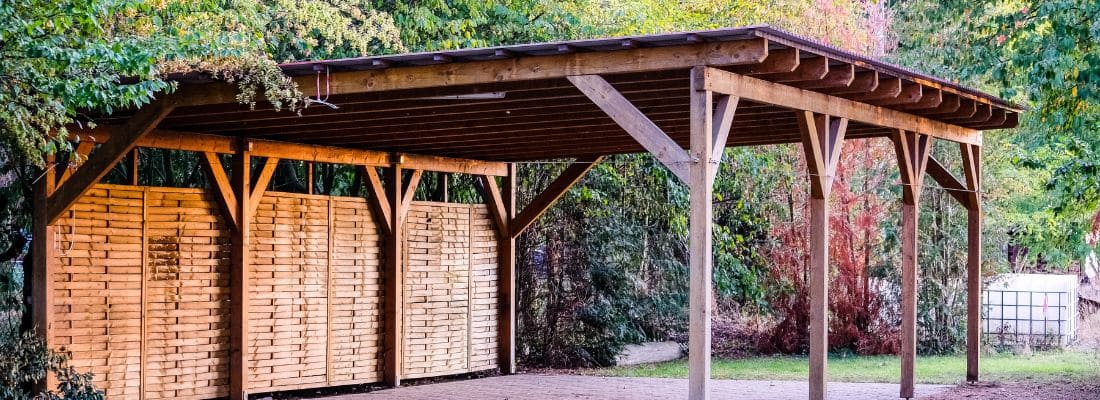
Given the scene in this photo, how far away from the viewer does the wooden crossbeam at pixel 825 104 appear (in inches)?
318

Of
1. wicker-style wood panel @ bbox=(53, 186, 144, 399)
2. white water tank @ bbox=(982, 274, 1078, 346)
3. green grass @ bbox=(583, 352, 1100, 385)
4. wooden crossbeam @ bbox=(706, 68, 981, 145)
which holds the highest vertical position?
wooden crossbeam @ bbox=(706, 68, 981, 145)

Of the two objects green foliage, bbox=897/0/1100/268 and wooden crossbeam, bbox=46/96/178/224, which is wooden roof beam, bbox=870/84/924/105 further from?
wooden crossbeam, bbox=46/96/178/224

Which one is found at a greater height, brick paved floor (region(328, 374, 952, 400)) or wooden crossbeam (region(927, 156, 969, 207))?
wooden crossbeam (region(927, 156, 969, 207))

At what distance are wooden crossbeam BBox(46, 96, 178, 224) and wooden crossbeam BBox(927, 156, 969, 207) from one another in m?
7.53

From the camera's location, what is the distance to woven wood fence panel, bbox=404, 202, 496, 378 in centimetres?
1344

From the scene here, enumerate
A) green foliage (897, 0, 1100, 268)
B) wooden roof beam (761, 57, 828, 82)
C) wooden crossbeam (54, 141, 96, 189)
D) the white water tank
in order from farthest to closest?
1. the white water tank
2. green foliage (897, 0, 1100, 268)
3. wooden crossbeam (54, 141, 96, 189)
4. wooden roof beam (761, 57, 828, 82)

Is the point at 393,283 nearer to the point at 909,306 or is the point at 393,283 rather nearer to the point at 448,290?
the point at 448,290

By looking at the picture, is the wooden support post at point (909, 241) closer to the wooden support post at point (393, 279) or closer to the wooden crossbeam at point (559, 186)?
the wooden crossbeam at point (559, 186)

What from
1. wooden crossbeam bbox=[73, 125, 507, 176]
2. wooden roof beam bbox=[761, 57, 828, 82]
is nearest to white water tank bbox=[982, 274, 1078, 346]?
wooden crossbeam bbox=[73, 125, 507, 176]

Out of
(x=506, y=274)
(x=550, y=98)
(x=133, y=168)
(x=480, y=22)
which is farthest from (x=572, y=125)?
(x=480, y=22)

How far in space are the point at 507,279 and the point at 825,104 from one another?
591 cm

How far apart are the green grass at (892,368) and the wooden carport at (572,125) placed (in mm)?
1530

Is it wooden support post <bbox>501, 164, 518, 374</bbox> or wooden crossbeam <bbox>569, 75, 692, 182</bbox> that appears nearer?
wooden crossbeam <bbox>569, 75, 692, 182</bbox>

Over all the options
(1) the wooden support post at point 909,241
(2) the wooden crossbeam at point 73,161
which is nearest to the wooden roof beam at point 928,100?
(1) the wooden support post at point 909,241
